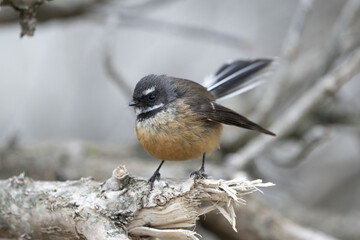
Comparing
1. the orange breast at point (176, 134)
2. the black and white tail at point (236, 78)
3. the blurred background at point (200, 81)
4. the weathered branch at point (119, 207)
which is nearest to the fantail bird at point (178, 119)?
the orange breast at point (176, 134)

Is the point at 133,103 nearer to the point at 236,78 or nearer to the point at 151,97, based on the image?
the point at 151,97

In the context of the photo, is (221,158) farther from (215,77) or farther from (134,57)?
(134,57)

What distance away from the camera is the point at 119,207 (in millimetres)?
3113

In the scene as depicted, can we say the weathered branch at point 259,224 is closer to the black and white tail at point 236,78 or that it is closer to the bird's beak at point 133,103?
the black and white tail at point 236,78

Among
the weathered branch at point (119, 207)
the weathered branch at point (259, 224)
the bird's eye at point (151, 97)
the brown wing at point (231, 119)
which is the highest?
the bird's eye at point (151, 97)

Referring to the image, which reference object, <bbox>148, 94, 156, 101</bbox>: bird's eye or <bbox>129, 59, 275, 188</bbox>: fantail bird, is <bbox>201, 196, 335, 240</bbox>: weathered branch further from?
<bbox>148, 94, 156, 101</bbox>: bird's eye

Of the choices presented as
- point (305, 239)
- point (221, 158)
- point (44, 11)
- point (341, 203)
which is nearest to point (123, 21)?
point (44, 11)

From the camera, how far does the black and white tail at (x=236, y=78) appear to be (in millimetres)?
4879

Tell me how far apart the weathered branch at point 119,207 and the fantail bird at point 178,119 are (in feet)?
1.49

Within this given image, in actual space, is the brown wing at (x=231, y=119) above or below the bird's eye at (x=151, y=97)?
below

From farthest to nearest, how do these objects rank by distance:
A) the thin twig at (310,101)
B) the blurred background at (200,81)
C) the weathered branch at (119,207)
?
the blurred background at (200,81)
the thin twig at (310,101)
the weathered branch at (119,207)

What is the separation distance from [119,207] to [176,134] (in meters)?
0.98

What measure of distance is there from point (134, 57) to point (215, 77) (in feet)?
15.5

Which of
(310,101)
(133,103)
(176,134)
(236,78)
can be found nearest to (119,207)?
(176,134)
